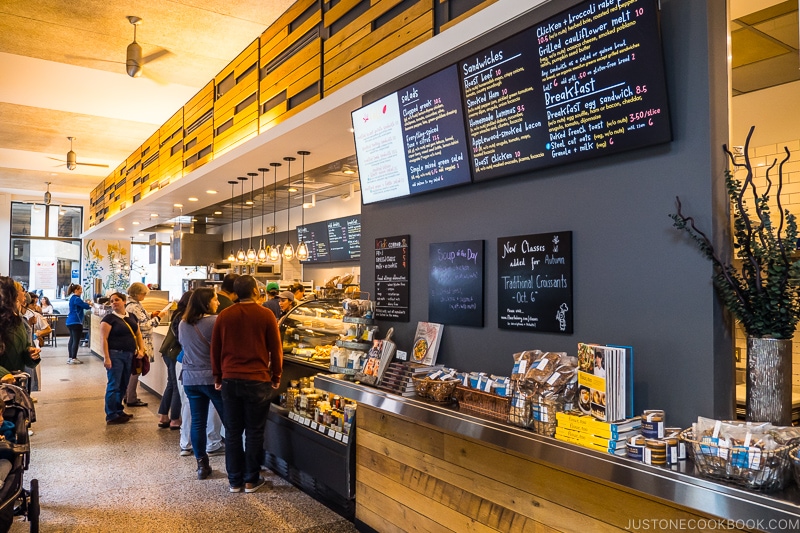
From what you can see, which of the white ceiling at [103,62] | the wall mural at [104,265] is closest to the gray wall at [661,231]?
the white ceiling at [103,62]

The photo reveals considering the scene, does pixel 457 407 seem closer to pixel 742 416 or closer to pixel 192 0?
pixel 742 416

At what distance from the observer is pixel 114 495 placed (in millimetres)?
4105

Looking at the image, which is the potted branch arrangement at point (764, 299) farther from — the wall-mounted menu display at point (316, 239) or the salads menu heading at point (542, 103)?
the wall-mounted menu display at point (316, 239)

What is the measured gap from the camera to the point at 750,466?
1625mm

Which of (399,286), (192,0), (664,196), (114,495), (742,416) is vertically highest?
(192,0)

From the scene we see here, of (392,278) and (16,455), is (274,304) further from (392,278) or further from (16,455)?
(16,455)

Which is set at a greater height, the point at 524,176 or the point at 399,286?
the point at 524,176

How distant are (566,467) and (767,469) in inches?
25.3

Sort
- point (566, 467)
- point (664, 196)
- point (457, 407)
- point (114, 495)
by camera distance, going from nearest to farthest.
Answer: point (566, 467) < point (664, 196) < point (457, 407) < point (114, 495)

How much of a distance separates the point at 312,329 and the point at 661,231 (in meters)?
3.29

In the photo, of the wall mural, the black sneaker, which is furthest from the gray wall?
the wall mural

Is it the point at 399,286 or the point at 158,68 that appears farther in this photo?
the point at 158,68

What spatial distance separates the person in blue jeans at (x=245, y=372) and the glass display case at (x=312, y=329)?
52 cm

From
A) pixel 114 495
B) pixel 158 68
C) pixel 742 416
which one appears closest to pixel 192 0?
pixel 158 68
